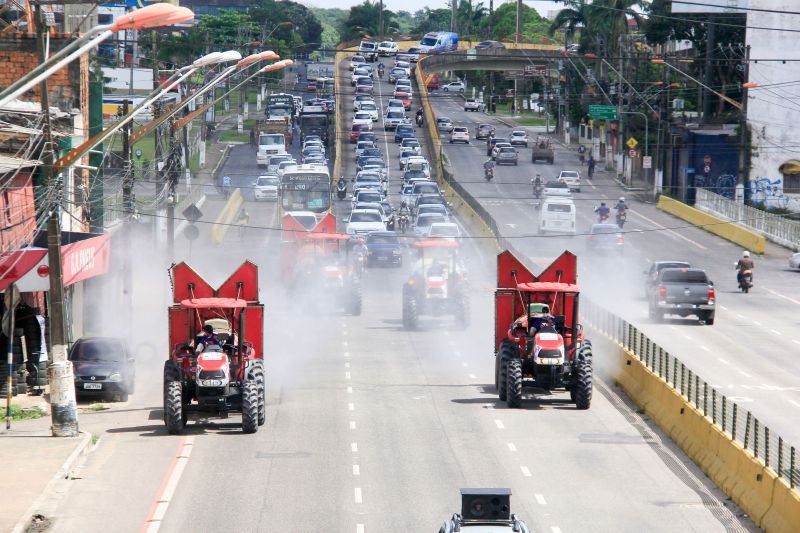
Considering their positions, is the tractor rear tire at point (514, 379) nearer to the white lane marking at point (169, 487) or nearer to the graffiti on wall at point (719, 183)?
the white lane marking at point (169, 487)

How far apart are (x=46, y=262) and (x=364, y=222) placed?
37763mm

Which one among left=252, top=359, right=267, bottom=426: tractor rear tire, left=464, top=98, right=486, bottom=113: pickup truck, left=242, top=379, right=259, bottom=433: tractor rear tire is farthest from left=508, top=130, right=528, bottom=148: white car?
left=242, top=379, right=259, bottom=433: tractor rear tire

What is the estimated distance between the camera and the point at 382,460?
25.4m

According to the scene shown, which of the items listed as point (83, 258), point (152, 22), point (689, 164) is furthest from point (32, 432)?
point (689, 164)

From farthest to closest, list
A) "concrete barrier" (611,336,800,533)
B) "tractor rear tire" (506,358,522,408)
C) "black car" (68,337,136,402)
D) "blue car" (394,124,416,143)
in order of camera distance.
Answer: "blue car" (394,124,416,143) → "black car" (68,337,136,402) → "tractor rear tire" (506,358,522,408) → "concrete barrier" (611,336,800,533)

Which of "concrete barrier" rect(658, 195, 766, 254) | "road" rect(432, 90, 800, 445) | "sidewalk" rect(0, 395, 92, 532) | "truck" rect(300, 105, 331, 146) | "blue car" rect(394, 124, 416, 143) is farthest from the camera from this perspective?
"truck" rect(300, 105, 331, 146)

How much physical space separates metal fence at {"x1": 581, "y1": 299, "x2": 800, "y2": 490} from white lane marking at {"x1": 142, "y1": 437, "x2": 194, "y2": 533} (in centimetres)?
905

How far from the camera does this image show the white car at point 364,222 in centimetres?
6950

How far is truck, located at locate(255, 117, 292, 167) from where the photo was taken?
103562 millimetres

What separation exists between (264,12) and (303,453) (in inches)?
6889

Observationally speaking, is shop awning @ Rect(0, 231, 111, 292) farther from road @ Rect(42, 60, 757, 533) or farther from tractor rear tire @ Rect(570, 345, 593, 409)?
tractor rear tire @ Rect(570, 345, 593, 409)

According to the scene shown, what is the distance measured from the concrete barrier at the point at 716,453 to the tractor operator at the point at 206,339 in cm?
915

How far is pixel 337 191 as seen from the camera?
90125mm

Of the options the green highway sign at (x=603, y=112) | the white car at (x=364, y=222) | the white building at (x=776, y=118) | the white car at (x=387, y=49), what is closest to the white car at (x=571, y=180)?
the green highway sign at (x=603, y=112)
